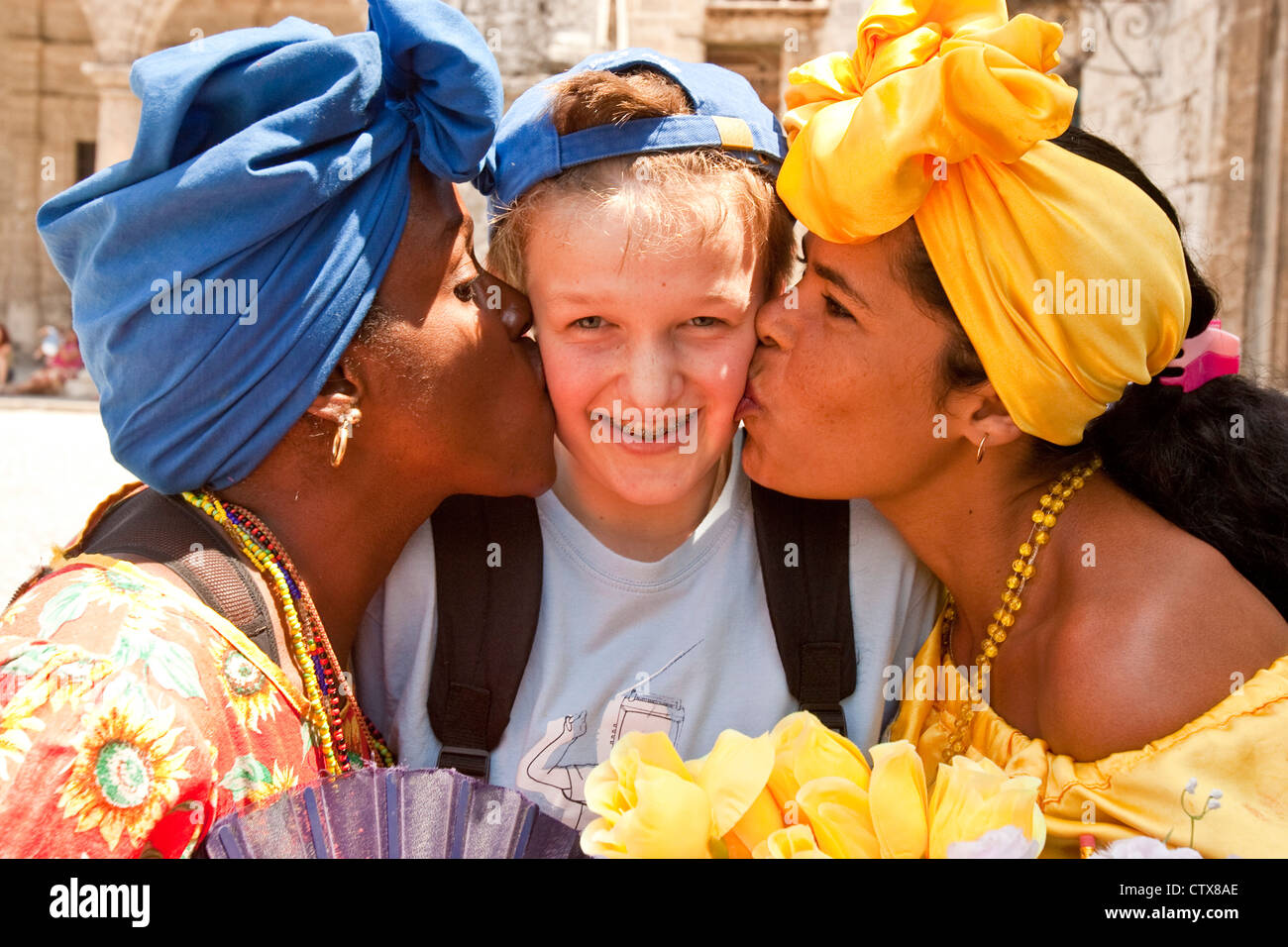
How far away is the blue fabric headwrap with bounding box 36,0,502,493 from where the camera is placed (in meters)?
2.07

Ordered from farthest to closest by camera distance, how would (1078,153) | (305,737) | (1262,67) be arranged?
(1262,67)
(1078,153)
(305,737)

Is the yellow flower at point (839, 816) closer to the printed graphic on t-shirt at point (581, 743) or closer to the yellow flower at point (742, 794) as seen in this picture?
the yellow flower at point (742, 794)

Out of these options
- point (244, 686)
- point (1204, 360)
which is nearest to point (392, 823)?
point (244, 686)

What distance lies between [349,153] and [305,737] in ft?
3.79

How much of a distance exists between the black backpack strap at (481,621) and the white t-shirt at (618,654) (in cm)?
5

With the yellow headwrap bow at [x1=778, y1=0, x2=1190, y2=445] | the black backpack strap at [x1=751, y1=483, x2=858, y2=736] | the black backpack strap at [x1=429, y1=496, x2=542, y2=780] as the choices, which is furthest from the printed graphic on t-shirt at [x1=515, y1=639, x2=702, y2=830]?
the yellow headwrap bow at [x1=778, y1=0, x2=1190, y2=445]

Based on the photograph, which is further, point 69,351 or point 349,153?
point 69,351

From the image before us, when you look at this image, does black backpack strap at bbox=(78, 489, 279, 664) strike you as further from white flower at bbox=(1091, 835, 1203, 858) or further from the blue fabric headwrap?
white flower at bbox=(1091, 835, 1203, 858)

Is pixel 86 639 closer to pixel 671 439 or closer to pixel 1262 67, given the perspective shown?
pixel 671 439

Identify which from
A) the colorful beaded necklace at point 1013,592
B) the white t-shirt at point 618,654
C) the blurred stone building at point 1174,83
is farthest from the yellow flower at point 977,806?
the blurred stone building at point 1174,83

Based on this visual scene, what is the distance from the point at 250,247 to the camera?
2.15 metres

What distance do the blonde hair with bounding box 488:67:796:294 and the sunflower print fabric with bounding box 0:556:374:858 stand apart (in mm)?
1244

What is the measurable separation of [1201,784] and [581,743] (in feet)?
4.23
